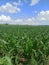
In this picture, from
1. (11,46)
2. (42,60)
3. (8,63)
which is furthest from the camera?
(11,46)

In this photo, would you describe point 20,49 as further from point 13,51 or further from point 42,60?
point 42,60

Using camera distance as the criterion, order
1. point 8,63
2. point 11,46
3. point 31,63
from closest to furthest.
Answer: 1. point 8,63
2. point 31,63
3. point 11,46

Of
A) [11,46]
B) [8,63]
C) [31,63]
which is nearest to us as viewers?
[8,63]

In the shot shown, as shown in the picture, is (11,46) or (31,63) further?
(11,46)

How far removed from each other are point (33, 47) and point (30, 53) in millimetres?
298

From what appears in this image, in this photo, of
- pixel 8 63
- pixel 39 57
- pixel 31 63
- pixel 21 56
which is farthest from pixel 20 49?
pixel 8 63

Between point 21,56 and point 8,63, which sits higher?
point 8,63

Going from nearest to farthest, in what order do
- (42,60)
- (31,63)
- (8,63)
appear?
1. (8,63)
2. (31,63)
3. (42,60)

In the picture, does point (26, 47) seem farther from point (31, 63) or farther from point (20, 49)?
point (31, 63)

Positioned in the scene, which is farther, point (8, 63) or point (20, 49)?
point (20, 49)

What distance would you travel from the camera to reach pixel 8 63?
4.70 metres

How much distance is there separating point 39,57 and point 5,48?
1454 mm

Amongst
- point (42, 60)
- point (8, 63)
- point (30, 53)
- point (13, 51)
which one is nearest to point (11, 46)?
point (13, 51)

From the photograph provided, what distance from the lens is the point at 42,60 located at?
7.63 metres
